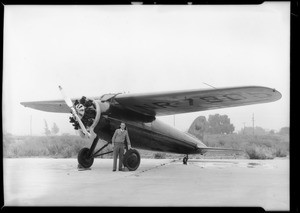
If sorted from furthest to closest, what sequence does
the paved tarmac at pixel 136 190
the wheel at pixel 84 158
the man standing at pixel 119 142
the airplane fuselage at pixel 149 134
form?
1. the wheel at pixel 84 158
2. the airplane fuselage at pixel 149 134
3. the man standing at pixel 119 142
4. the paved tarmac at pixel 136 190

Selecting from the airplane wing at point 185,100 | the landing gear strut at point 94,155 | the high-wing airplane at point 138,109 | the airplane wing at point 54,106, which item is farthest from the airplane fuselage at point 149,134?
the airplane wing at point 54,106

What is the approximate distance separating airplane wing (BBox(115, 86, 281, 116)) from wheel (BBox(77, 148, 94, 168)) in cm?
187

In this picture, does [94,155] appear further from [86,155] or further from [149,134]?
[149,134]

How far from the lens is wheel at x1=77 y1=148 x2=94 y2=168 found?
33.8 feet

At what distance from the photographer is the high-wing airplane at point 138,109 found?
9.02m

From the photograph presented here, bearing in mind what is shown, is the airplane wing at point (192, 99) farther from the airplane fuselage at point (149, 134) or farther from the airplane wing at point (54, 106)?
the airplane wing at point (54, 106)

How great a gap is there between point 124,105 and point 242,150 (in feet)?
17.3

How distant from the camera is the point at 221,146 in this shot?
44.2ft

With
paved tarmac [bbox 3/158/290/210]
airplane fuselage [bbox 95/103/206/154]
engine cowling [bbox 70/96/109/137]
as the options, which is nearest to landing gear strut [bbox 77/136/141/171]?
Result: airplane fuselage [bbox 95/103/206/154]

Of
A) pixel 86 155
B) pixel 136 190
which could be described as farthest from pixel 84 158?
pixel 136 190

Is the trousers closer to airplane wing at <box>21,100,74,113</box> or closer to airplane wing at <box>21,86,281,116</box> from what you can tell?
airplane wing at <box>21,86,281,116</box>

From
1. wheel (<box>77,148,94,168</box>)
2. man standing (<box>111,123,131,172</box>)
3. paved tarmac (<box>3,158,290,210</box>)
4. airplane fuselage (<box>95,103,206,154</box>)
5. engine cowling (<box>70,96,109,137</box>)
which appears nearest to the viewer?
paved tarmac (<box>3,158,290,210</box>)

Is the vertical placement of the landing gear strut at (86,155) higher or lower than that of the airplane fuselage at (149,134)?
lower
